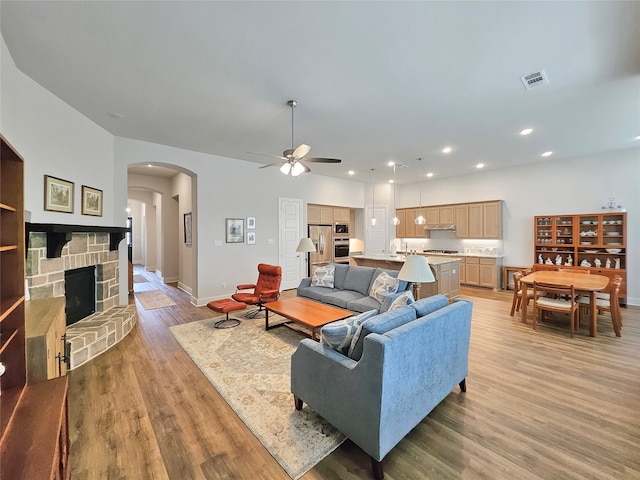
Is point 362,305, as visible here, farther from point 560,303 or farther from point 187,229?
point 187,229

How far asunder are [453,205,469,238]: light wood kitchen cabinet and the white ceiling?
327cm

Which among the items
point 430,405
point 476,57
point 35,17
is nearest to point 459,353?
point 430,405

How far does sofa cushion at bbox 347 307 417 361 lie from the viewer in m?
1.94

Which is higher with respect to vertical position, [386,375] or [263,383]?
[386,375]

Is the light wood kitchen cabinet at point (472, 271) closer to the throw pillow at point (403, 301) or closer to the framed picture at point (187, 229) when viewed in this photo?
the throw pillow at point (403, 301)

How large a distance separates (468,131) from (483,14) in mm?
2694

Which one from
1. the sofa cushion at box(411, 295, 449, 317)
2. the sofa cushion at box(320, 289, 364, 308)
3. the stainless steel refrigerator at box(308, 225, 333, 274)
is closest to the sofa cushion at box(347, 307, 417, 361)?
the sofa cushion at box(411, 295, 449, 317)

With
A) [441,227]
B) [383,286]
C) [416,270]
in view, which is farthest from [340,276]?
[441,227]

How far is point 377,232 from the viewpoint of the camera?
9.21 metres

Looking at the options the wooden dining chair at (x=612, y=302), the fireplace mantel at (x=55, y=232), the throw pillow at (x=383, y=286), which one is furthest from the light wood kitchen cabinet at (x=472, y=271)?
the fireplace mantel at (x=55, y=232)

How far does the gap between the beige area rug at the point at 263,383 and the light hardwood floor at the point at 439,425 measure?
0.08 meters

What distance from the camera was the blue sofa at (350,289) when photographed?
4254 mm

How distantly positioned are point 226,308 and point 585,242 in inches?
302

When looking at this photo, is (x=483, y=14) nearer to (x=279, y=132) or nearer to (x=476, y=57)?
(x=476, y=57)
